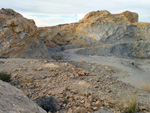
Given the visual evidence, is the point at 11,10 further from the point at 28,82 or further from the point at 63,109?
the point at 63,109

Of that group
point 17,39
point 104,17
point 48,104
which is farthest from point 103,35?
point 48,104

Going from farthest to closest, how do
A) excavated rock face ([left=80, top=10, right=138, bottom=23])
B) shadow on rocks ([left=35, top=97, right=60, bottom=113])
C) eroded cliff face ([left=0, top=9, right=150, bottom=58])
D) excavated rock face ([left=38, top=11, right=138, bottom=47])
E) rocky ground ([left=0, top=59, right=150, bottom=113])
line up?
excavated rock face ([left=80, top=10, right=138, bottom=23])
excavated rock face ([left=38, top=11, right=138, bottom=47])
eroded cliff face ([left=0, top=9, right=150, bottom=58])
rocky ground ([left=0, top=59, right=150, bottom=113])
shadow on rocks ([left=35, top=97, right=60, bottom=113])

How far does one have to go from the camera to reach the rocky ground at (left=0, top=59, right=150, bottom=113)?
4.12 m

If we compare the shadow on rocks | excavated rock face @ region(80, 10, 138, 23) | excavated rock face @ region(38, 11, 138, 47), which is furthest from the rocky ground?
excavated rock face @ region(80, 10, 138, 23)

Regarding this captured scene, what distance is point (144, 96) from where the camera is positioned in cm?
536

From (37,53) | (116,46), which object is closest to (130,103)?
(37,53)

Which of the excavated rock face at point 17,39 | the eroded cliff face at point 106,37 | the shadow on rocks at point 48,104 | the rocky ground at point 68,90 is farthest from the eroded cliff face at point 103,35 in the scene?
the shadow on rocks at point 48,104

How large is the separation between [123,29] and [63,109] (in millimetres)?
15526

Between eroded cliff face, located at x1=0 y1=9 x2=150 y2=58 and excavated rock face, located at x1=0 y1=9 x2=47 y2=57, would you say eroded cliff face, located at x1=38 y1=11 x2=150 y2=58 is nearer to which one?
eroded cliff face, located at x1=0 y1=9 x2=150 y2=58

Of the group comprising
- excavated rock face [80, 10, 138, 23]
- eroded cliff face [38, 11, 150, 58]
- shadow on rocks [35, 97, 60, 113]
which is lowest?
shadow on rocks [35, 97, 60, 113]

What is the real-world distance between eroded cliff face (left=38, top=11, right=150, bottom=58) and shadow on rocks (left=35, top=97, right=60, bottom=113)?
12.0 m

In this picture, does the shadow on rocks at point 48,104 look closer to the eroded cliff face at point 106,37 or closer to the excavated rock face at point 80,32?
the eroded cliff face at point 106,37

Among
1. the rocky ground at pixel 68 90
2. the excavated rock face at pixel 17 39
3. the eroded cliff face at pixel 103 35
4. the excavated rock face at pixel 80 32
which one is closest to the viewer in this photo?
the rocky ground at pixel 68 90

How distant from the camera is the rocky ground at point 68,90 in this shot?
4121mm
